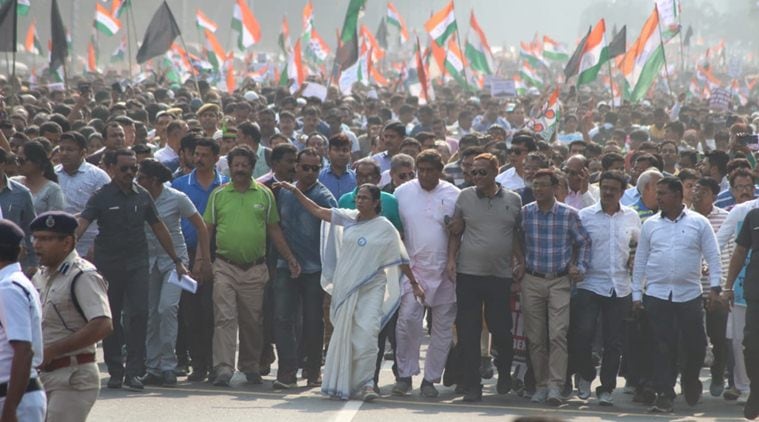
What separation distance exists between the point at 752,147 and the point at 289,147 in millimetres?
5258

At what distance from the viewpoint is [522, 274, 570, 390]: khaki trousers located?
37.4 feet

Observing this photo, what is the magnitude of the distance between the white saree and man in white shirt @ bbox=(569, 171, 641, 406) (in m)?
1.23

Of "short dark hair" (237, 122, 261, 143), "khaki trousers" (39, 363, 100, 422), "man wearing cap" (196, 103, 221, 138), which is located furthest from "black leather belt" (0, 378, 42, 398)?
"man wearing cap" (196, 103, 221, 138)

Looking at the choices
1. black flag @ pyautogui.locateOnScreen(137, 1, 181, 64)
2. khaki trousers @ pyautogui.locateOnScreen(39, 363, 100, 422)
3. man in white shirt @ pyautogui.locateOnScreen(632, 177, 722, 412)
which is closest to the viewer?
khaki trousers @ pyautogui.locateOnScreen(39, 363, 100, 422)

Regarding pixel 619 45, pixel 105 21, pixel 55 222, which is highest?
pixel 105 21

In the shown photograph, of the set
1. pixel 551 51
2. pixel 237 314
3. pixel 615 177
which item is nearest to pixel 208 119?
pixel 237 314

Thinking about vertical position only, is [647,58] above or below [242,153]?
above

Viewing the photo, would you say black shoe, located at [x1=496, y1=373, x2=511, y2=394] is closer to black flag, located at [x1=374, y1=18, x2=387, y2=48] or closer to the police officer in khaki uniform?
the police officer in khaki uniform

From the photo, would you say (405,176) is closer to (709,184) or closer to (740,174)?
(709,184)

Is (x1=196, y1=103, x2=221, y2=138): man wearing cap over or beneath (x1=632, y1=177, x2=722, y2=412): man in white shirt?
over

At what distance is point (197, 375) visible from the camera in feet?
39.6

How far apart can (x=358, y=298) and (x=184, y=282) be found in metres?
1.14

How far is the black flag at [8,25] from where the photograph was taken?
62.6 feet

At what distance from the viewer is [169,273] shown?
38.7 feet
